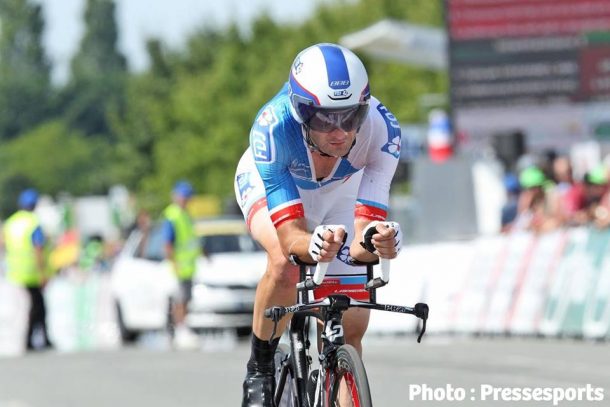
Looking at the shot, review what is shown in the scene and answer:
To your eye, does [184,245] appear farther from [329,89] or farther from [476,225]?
[329,89]

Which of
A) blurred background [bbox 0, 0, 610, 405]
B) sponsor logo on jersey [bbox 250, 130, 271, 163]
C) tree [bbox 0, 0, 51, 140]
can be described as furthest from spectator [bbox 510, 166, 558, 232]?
tree [bbox 0, 0, 51, 140]

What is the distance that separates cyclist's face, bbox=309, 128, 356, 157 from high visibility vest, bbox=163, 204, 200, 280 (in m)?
13.9

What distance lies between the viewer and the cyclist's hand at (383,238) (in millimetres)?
6973

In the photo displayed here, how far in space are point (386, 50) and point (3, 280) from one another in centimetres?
1466

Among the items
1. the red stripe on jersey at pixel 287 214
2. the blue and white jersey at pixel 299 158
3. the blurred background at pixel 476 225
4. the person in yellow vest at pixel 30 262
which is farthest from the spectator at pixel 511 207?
the red stripe on jersey at pixel 287 214

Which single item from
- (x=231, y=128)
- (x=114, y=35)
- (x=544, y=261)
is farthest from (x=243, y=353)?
(x=114, y=35)

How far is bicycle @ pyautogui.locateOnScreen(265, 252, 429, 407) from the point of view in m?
6.89

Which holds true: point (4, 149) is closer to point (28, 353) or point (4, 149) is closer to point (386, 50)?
point (386, 50)

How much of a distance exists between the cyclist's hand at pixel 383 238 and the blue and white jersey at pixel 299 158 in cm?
57

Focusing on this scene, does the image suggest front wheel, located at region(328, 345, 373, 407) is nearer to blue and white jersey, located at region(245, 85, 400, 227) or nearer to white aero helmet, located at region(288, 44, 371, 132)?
blue and white jersey, located at region(245, 85, 400, 227)

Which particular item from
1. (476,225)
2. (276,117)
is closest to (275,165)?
(276,117)

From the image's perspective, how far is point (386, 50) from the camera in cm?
4034

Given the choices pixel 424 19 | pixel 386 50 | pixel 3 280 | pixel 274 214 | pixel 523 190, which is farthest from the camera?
pixel 424 19

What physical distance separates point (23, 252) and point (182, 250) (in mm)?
2511
